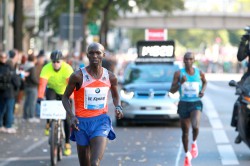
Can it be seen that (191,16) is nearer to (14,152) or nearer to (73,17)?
(73,17)

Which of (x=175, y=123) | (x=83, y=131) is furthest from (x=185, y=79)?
(x=175, y=123)

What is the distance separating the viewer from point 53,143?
46.9 ft

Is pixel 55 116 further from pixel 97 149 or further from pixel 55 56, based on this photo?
pixel 97 149

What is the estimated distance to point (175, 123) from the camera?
79.9ft

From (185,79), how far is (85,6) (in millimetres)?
35743

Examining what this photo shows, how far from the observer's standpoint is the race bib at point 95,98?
1027 cm

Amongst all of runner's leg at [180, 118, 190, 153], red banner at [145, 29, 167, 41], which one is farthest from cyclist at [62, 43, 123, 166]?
red banner at [145, 29, 167, 41]

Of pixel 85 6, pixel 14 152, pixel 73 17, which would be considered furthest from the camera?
pixel 85 6

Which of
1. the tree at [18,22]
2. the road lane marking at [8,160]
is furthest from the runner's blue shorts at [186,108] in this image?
the tree at [18,22]

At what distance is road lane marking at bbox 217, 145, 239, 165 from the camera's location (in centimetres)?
1478

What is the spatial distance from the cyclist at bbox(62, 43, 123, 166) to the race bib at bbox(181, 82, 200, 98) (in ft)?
14.6

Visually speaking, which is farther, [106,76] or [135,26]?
[135,26]

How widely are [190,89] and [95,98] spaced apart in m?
4.71

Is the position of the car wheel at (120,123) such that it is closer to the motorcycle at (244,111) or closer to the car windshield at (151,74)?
the car windshield at (151,74)
